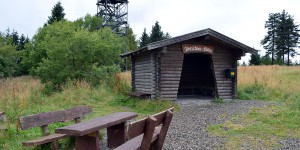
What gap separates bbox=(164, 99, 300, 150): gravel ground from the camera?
5820mm

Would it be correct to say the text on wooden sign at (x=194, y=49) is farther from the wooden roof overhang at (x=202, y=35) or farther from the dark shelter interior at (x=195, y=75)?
the dark shelter interior at (x=195, y=75)

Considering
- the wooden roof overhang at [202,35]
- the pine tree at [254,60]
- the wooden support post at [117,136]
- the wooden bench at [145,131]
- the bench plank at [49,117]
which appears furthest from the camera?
the pine tree at [254,60]

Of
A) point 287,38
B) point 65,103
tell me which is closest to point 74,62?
point 65,103

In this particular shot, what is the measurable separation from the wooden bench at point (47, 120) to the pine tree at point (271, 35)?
40251mm

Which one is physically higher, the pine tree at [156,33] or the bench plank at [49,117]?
the pine tree at [156,33]

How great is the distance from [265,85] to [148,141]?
12.6 meters

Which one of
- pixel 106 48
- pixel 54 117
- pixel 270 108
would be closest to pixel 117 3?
pixel 106 48

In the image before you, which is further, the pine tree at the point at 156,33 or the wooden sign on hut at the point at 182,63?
the pine tree at the point at 156,33

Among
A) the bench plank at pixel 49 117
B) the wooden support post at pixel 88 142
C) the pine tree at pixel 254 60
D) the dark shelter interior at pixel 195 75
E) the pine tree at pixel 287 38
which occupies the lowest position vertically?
Result: the wooden support post at pixel 88 142

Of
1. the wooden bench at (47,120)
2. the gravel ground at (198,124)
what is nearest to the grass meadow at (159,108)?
the gravel ground at (198,124)

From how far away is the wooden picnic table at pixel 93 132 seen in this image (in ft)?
13.6

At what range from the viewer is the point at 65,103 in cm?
1092

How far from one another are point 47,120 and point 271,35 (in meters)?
43.1

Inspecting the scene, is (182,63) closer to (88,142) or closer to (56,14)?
(88,142)
